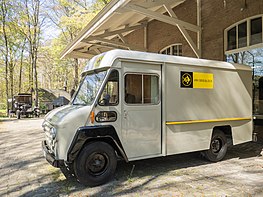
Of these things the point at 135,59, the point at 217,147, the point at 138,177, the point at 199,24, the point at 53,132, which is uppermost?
the point at 199,24

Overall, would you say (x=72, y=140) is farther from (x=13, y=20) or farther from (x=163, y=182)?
(x=13, y=20)

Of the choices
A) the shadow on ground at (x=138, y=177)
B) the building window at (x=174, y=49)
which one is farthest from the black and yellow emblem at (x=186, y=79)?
the building window at (x=174, y=49)

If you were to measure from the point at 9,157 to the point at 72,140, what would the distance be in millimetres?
3522

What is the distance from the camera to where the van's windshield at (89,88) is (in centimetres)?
457

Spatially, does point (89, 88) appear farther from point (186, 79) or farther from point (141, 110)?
point (186, 79)

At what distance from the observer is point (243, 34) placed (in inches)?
327

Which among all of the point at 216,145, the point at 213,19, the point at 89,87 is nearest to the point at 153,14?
the point at 213,19

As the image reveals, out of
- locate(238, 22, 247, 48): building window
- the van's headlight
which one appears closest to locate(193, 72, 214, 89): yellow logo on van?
the van's headlight

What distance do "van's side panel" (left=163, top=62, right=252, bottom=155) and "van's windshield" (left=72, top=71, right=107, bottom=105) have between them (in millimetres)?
1443

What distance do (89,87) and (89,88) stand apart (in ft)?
0.09

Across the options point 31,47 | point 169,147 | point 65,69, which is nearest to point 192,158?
point 169,147

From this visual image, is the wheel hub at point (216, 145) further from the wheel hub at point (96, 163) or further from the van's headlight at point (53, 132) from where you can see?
the van's headlight at point (53, 132)

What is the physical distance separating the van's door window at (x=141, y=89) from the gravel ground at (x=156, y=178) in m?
1.56

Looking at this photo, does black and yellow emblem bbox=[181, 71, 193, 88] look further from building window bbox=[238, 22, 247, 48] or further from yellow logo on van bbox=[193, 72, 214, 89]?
building window bbox=[238, 22, 247, 48]
